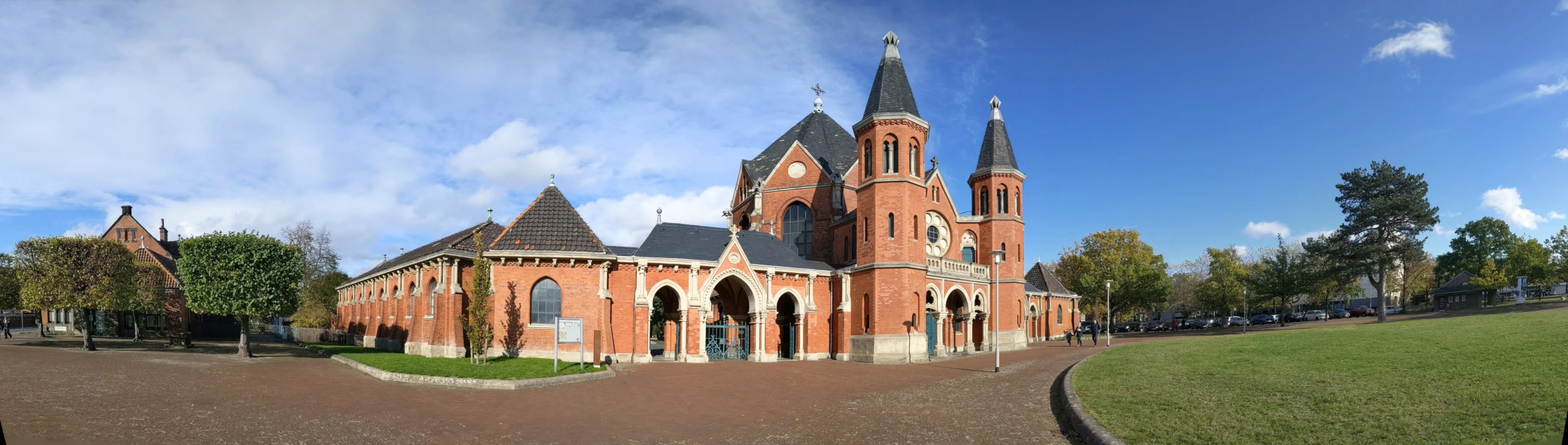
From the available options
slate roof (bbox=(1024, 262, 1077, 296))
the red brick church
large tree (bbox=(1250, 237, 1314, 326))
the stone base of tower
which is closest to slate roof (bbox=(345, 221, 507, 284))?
the red brick church

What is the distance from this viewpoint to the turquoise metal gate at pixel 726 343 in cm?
3322

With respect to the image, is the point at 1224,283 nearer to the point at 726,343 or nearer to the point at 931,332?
the point at 931,332

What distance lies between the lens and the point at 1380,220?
1859 inches

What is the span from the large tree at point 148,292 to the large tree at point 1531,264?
93.7 meters

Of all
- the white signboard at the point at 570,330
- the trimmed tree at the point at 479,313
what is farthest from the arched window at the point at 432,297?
the white signboard at the point at 570,330

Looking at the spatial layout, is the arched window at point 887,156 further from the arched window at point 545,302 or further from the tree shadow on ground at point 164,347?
the tree shadow on ground at point 164,347

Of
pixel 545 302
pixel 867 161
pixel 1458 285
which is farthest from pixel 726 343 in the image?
pixel 1458 285

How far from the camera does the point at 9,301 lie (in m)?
39.6

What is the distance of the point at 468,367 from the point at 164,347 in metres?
23.8

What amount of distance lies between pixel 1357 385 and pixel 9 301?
5759cm

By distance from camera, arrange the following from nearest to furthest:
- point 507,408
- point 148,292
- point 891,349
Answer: point 507,408
point 891,349
point 148,292

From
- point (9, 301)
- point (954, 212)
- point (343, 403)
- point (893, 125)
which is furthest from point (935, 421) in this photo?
point (9, 301)

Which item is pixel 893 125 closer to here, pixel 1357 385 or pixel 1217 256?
pixel 1357 385

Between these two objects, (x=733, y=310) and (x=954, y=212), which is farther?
(x=954, y=212)
